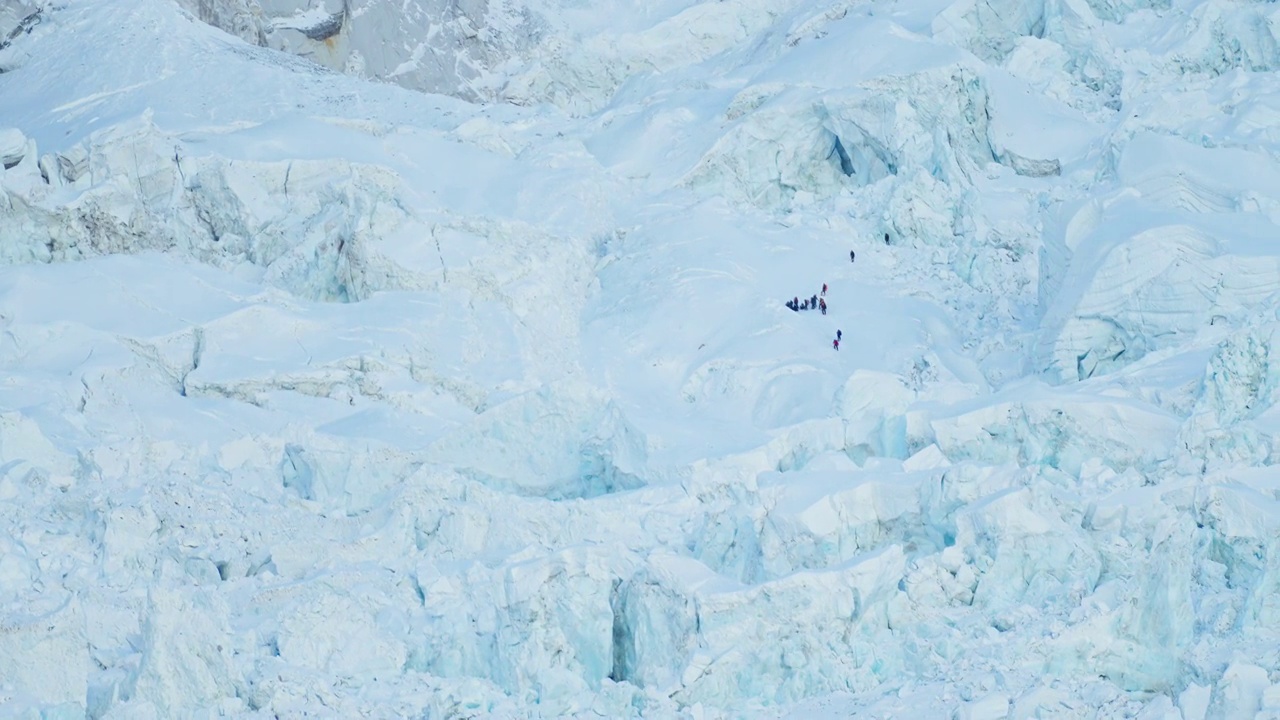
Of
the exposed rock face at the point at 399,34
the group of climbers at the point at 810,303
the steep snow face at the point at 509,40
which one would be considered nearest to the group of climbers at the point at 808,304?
the group of climbers at the point at 810,303

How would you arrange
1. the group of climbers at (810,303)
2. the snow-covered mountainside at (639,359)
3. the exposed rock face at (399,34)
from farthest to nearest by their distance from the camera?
the exposed rock face at (399,34)
the group of climbers at (810,303)
the snow-covered mountainside at (639,359)

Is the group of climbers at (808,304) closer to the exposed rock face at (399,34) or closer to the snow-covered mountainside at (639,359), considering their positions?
the snow-covered mountainside at (639,359)

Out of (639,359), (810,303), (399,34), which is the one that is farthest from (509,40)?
(639,359)

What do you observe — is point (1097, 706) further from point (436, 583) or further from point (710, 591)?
point (436, 583)

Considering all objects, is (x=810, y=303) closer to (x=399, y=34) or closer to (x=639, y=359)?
(x=639, y=359)

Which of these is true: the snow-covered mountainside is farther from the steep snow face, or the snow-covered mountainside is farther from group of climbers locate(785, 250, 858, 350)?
group of climbers locate(785, 250, 858, 350)

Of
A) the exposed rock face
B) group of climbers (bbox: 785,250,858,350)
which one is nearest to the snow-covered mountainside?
the exposed rock face

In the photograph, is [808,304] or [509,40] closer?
[808,304]

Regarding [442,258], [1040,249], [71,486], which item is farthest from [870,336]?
[71,486]
